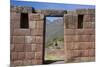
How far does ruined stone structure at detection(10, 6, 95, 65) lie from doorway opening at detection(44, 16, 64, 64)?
37mm

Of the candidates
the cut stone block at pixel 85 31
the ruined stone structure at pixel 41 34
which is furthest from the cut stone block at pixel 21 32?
the cut stone block at pixel 85 31

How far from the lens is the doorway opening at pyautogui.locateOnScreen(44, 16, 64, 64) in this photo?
1.87 meters

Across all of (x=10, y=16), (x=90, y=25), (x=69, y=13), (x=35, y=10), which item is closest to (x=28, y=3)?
(x=35, y=10)

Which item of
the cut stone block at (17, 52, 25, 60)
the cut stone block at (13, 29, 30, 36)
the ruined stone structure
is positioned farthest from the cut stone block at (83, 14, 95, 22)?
the cut stone block at (17, 52, 25, 60)

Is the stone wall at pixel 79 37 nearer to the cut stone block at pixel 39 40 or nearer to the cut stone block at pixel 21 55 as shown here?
the cut stone block at pixel 39 40

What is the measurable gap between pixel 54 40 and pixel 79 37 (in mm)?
249

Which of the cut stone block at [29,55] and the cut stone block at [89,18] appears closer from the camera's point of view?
the cut stone block at [29,55]

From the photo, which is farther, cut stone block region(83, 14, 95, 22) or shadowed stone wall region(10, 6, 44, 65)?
cut stone block region(83, 14, 95, 22)

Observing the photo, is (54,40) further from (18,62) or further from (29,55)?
(18,62)

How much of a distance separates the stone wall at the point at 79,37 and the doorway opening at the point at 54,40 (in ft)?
0.16

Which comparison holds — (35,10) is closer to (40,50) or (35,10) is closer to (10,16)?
(10,16)

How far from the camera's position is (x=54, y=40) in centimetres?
189

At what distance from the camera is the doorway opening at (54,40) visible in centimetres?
187

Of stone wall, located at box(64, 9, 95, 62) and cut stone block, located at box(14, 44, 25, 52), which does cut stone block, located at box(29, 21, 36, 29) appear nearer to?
cut stone block, located at box(14, 44, 25, 52)
